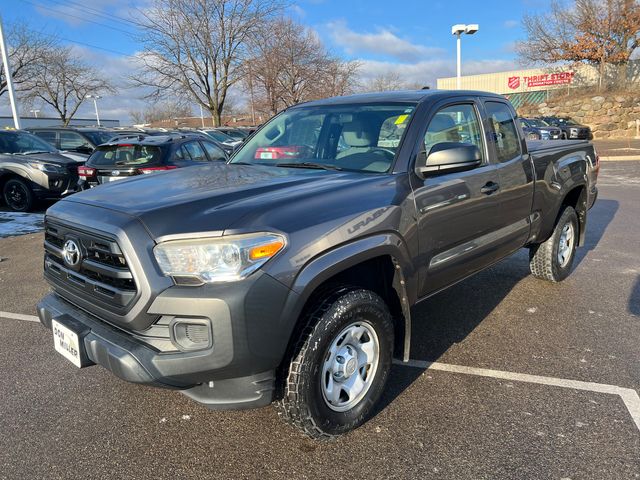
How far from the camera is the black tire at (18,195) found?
9.59 meters

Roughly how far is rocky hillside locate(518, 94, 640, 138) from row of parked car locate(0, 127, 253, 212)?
27428 millimetres

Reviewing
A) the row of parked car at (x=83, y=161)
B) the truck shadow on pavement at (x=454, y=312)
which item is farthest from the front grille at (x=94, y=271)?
the row of parked car at (x=83, y=161)

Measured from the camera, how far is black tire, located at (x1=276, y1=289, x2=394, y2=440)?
231cm

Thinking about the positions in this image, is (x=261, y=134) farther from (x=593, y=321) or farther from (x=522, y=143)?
(x=593, y=321)

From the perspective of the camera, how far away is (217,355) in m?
2.08

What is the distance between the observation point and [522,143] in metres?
4.25

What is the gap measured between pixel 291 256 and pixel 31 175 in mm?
9269

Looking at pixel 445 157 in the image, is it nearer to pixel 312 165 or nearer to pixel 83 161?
pixel 312 165

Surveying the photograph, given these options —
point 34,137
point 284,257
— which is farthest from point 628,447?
point 34,137

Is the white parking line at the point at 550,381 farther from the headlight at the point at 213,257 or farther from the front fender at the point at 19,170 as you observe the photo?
the front fender at the point at 19,170

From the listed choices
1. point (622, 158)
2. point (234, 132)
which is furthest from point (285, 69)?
point (622, 158)

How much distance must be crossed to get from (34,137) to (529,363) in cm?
1110

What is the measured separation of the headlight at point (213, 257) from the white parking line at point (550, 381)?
1760 millimetres

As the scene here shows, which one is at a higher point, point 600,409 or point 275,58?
point 275,58
